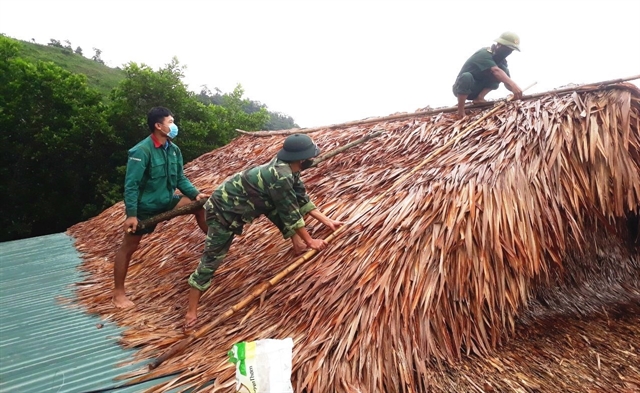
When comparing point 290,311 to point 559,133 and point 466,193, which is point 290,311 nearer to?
point 466,193

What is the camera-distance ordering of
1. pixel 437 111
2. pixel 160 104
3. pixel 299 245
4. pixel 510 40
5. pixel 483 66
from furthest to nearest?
pixel 160 104 < pixel 437 111 < pixel 483 66 < pixel 510 40 < pixel 299 245

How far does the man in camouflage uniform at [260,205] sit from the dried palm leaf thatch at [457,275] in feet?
0.67

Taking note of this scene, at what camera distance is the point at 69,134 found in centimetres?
1373

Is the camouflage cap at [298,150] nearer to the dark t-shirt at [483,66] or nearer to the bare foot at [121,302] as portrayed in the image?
the bare foot at [121,302]

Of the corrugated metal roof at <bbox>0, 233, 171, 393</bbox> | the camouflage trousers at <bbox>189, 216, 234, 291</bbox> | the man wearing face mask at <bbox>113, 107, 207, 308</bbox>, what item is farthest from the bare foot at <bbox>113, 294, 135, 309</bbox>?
the camouflage trousers at <bbox>189, 216, 234, 291</bbox>

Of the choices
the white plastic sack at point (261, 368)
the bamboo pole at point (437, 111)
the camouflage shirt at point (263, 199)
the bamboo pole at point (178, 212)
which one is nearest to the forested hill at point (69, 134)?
the bamboo pole at point (437, 111)

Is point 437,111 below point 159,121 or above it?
below

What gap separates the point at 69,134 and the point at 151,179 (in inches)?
501

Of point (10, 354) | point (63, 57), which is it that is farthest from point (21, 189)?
point (63, 57)

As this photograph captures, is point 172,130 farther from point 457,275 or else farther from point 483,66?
point 483,66

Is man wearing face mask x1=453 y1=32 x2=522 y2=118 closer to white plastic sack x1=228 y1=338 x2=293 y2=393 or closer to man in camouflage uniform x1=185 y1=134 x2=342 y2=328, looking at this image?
man in camouflage uniform x1=185 y1=134 x2=342 y2=328

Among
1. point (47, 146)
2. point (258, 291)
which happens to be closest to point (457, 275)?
point (258, 291)

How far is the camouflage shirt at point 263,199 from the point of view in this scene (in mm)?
2650

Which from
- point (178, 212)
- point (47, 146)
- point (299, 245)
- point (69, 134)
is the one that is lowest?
point (299, 245)
